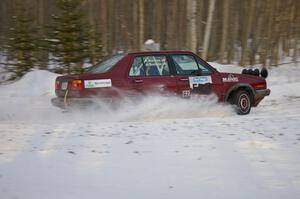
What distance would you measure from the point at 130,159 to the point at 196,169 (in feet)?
2.83

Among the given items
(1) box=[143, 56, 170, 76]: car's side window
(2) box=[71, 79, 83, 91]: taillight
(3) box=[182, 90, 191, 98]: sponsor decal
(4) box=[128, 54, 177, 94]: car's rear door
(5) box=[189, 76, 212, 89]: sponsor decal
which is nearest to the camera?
(2) box=[71, 79, 83, 91]: taillight

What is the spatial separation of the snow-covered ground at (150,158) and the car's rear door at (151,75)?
688 millimetres

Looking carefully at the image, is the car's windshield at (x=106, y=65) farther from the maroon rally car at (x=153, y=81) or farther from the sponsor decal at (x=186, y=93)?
the sponsor decal at (x=186, y=93)

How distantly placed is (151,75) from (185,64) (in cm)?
90

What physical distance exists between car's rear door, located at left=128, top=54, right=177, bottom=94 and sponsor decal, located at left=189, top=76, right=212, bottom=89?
435mm

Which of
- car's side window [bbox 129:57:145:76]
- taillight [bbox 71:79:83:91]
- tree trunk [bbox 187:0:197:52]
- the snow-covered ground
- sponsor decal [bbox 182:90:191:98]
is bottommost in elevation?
the snow-covered ground

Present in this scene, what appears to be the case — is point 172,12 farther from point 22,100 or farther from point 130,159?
point 130,159

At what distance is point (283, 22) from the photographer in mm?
27109

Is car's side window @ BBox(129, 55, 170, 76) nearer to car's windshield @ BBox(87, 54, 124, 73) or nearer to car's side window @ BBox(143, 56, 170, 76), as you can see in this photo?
car's side window @ BBox(143, 56, 170, 76)

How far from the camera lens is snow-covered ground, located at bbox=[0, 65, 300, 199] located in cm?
485

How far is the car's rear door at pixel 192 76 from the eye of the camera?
32.1 feet

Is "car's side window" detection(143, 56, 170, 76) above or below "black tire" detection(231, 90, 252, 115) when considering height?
above

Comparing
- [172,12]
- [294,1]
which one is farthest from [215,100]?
[294,1]

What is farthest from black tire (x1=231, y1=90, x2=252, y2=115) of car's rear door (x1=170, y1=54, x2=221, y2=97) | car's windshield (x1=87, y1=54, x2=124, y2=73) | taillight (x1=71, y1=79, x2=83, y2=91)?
taillight (x1=71, y1=79, x2=83, y2=91)
